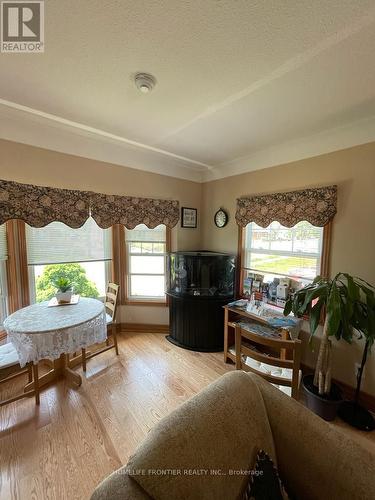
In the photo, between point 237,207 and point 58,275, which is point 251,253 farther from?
point 58,275

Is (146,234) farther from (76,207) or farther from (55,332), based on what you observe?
(55,332)

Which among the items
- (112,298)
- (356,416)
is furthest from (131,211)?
(356,416)

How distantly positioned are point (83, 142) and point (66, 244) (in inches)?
48.3

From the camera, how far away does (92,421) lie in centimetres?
175

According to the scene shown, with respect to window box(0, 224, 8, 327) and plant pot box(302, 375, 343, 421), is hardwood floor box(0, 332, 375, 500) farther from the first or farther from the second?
window box(0, 224, 8, 327)

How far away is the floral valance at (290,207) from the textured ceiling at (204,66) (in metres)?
0.62

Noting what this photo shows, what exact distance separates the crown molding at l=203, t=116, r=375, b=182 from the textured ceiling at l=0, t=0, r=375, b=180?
0.09m

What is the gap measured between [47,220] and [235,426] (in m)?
2.37

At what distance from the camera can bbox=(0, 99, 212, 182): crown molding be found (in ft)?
6.49

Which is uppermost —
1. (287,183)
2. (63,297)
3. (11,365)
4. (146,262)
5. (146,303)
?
(287,183)

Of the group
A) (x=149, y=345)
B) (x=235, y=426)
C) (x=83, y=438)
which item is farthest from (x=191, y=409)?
(x=149, y=345)

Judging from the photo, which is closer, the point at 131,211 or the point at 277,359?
the point at 277,359

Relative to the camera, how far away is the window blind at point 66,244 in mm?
2493

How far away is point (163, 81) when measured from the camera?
4.75 ft
